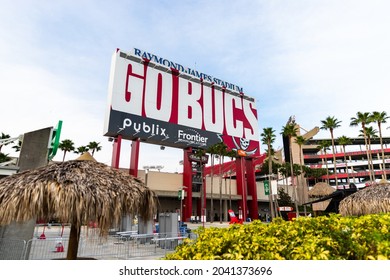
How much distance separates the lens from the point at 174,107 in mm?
41250

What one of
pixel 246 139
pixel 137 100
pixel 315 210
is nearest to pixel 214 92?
pixel 246 139

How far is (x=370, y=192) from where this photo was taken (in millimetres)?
13742

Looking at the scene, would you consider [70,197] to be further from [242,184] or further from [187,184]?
[242,184]

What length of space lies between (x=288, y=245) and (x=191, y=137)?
38025 millimetres

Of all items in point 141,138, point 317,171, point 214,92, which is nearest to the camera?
point 141,138

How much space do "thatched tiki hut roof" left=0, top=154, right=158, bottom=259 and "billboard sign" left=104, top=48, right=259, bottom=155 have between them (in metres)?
28.2

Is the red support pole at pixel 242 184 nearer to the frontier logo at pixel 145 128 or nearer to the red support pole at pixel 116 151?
the frontier logo at pixel 145 128

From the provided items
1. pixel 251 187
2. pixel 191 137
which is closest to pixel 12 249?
pixel 191 137

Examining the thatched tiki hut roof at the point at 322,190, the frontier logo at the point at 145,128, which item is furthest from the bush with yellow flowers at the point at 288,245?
the thatched tiki hut roof at the point at 322,190

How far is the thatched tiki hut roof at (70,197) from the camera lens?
621 cm

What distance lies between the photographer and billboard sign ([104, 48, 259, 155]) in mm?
36156

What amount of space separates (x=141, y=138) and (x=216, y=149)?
521 inches

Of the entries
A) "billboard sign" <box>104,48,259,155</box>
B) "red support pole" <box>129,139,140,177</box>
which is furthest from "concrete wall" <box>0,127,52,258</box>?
"red support pole" <box>129,139,140,177</box>
